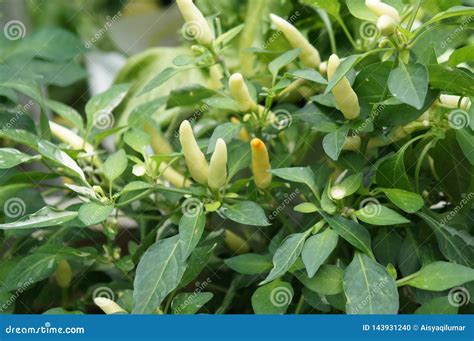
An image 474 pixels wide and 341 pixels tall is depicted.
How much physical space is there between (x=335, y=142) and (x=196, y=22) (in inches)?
6.3

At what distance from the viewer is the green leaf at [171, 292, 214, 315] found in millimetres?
516

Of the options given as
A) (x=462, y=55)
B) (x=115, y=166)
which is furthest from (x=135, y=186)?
(x=462, y=55)

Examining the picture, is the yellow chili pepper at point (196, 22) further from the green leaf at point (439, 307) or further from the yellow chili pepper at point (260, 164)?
the green leaf at point (439, 307)

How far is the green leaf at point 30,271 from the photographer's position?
1.85ft

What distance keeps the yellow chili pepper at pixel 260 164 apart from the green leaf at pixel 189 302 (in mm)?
95

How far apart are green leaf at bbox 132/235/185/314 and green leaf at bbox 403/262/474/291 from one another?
0.15 metres

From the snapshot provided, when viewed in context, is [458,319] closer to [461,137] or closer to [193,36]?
[461,137]

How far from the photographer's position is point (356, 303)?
1.51 ft

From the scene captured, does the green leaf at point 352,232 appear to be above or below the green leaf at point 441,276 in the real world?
above

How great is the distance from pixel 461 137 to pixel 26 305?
388mm

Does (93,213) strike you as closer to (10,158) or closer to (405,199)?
(10,158)

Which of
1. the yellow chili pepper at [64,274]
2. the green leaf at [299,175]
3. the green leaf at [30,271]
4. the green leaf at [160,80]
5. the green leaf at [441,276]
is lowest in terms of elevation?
the green leaf at [441,276]

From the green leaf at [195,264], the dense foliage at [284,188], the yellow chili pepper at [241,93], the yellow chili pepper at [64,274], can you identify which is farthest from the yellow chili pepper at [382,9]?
the yellow chili pepper at [64,274]

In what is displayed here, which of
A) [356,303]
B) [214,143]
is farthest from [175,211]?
[356,303]
